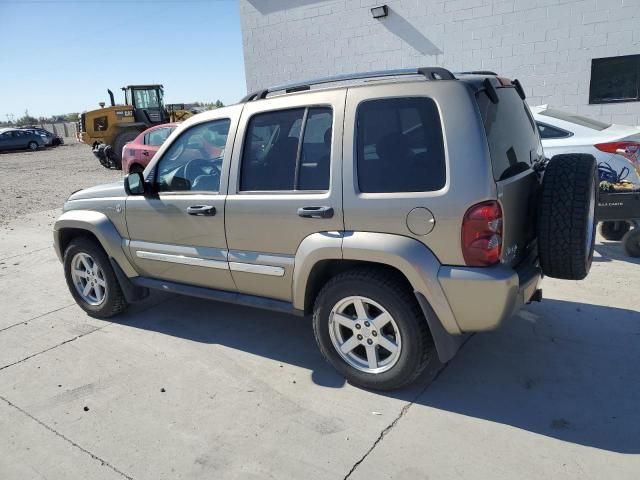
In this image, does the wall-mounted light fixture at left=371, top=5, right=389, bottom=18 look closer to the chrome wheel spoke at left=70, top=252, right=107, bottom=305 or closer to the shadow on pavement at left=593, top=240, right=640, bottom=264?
the shadow on pavement at left=593, top=240, right=640, bottom=264

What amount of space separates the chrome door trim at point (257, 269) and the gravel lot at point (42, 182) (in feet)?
27.3

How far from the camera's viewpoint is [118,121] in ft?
65.6

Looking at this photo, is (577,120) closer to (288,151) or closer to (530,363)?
(530,363)

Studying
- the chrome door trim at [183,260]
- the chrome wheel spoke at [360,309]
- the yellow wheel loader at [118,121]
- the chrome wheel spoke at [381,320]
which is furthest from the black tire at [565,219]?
the yellow wheel loader at [118,121]

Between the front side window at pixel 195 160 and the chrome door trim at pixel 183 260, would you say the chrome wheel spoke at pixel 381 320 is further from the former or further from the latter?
the front side window at pixel 195 160

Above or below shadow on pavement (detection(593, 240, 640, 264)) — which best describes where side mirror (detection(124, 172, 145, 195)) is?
above

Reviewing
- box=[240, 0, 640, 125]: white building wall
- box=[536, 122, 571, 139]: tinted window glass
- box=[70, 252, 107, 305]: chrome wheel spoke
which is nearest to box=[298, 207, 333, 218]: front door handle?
box=[70, 252, 107, 305]: chrome wheel spoke

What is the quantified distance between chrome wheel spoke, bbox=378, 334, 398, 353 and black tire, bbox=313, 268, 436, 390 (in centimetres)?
6

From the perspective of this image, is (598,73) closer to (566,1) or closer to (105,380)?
(566,1)

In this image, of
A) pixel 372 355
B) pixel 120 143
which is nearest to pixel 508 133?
pixel 372 355

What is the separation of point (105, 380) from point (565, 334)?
3.47 meters

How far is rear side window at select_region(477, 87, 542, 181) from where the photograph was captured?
2.77 metres

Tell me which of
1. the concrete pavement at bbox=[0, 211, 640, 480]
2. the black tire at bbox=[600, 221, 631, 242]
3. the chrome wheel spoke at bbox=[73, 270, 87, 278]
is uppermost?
the chrome wheel spoke at bbox=[73, 270, 87, 278]

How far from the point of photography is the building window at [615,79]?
9344 mm
